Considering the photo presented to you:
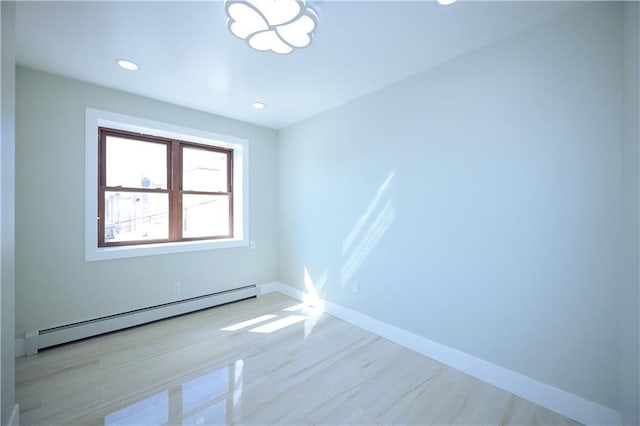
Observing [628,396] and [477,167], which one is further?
[477,167]

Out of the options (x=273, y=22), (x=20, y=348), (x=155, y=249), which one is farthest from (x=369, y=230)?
(x=20, y=348)

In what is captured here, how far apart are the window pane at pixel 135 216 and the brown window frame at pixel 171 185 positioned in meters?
0.05

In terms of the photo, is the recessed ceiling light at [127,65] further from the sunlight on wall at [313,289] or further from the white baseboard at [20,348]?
the sunlight on wall at [313,289]

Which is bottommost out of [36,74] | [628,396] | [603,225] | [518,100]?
[628,396]

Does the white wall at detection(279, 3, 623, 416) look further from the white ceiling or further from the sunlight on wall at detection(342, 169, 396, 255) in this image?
the white ceiling

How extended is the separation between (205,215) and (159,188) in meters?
0.69

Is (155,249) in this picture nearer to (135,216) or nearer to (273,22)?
(135,216)

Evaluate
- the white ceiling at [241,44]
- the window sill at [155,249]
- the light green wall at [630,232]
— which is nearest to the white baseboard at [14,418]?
the window sill at [155,249]

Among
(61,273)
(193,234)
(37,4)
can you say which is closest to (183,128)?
(193,234)

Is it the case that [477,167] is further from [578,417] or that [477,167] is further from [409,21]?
[578,417]

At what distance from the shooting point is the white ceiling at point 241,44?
1699 mm

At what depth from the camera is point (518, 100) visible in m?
1.90

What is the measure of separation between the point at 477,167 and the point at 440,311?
126cm

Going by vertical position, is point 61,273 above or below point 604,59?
below
